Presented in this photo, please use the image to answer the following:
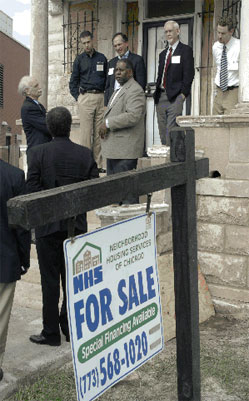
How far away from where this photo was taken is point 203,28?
894 centimetres

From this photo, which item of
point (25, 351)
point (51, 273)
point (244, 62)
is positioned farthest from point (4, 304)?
point (244, 62)

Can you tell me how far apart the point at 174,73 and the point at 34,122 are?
1945 millimetres

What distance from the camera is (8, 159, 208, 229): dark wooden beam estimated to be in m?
1.85

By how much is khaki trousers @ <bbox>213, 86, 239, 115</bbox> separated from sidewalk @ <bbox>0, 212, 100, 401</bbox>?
3.27 metres

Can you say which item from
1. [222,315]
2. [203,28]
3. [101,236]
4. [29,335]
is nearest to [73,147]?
[29,335]

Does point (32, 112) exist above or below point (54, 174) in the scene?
above

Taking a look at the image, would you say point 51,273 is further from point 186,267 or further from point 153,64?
point 153,64

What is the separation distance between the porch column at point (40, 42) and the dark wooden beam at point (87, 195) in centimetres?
693

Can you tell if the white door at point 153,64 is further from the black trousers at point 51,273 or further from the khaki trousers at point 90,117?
the black trousers at point 51,273

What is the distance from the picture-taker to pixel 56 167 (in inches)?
161

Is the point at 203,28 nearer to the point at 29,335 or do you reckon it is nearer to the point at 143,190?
the point at 29,335

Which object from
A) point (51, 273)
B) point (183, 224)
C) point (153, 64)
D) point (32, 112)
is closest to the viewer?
point (183, 224)

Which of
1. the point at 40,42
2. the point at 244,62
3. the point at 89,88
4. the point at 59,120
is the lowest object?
the point at 59,120

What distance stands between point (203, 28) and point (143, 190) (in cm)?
726
